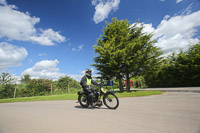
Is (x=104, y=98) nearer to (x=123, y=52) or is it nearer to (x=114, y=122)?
(x=114, y=122)

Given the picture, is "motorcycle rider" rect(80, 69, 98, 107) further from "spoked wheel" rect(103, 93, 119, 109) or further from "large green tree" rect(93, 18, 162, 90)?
"large green tree" rect(93, 18, 162, 90)

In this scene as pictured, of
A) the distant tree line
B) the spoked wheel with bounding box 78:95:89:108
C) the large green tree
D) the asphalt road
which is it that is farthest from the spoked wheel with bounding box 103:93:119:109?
the distant tree line

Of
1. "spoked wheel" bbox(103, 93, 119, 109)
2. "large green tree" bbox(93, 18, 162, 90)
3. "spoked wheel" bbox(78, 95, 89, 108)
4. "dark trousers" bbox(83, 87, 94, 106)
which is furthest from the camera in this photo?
"large green tree" bbox(93, 18, 162, 90)

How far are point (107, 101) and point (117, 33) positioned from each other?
1151 cm

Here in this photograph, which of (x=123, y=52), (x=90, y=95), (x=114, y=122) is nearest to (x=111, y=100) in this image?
(x=90, y=95)

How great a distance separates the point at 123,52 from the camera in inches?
484

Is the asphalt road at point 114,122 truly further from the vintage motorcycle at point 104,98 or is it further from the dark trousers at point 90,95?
the dark trousers at point 90,95

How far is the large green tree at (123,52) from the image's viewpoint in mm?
12659

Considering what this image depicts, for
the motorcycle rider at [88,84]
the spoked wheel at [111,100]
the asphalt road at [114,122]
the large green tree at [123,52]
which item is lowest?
the asphalt road at [114,122]

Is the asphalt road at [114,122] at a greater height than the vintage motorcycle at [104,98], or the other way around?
the vintage motorcycle at [104,98]

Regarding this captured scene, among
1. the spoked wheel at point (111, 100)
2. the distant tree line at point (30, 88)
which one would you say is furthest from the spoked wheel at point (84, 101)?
the distant tree line at point (30, 88)

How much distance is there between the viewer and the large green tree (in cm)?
1266

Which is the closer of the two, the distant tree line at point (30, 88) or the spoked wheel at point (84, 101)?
the spoked wheel at point (84, 101)

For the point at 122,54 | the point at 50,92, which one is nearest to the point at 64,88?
the point at 50,92
